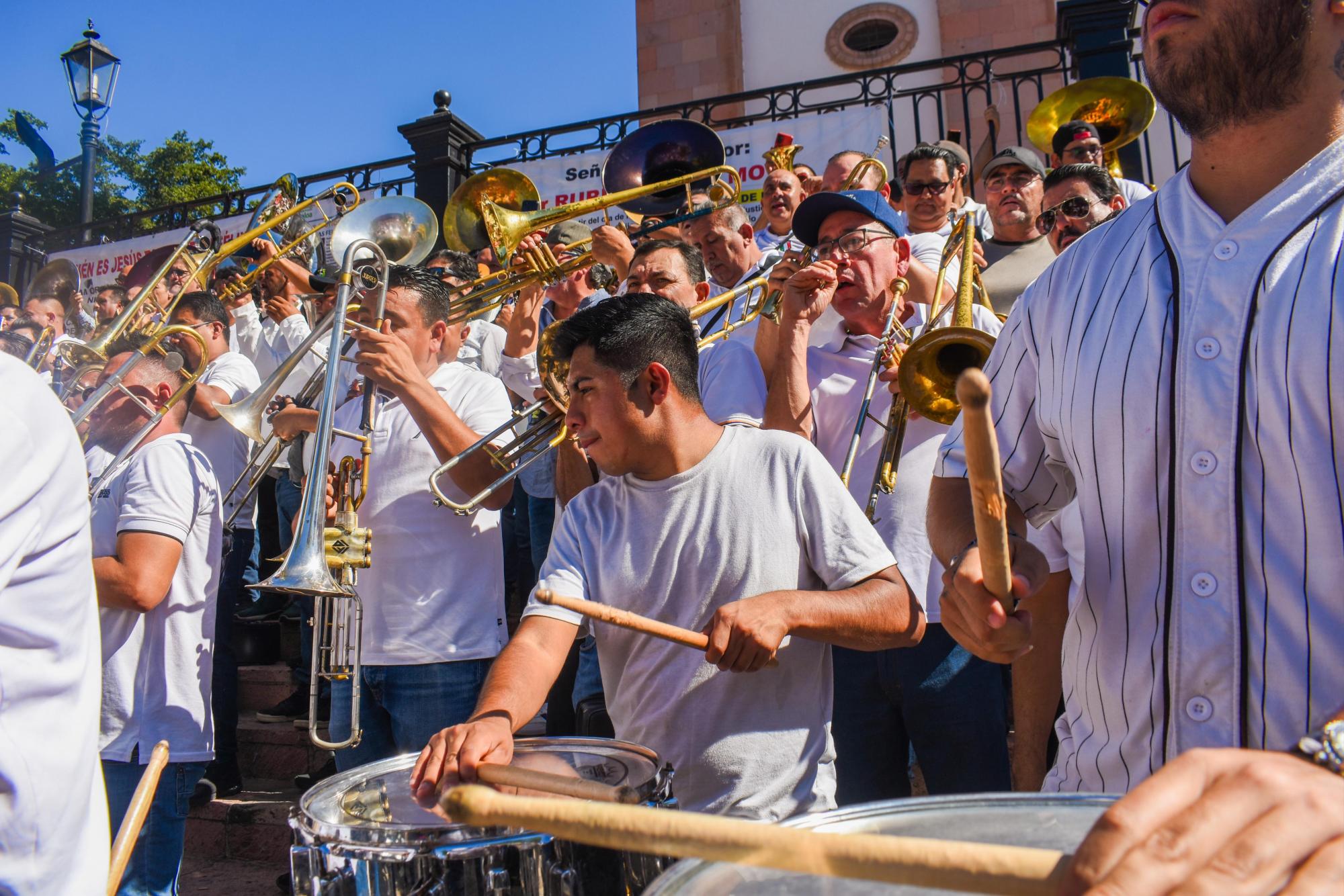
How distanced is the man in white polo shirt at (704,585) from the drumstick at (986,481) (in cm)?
94

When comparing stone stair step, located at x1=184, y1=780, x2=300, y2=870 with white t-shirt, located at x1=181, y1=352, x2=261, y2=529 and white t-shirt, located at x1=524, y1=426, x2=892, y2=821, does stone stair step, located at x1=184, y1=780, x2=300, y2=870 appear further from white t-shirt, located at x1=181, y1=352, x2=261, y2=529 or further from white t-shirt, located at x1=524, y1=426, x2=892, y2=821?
white t-shirt, located at x1=524, y1=426, x2=892, y2=821

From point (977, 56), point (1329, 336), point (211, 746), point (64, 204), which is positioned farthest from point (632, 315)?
point (64, 204)

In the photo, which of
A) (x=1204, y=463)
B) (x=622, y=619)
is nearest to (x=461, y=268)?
(x=622, y=619)

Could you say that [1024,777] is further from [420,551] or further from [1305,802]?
[1305,802]

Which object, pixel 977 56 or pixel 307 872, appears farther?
pixel 977 56

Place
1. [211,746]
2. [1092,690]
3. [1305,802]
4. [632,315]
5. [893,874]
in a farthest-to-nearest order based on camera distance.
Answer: [211,746], [632,315], [1092,690], [1305,802], [893,874]

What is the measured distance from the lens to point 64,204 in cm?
3250

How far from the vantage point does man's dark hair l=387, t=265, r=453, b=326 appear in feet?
13.9

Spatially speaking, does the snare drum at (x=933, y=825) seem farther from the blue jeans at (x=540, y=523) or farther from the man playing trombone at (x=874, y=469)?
the blue jeans at (x=540, y=523)

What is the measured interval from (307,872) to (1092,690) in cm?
136

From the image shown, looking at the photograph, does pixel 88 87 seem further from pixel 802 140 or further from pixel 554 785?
pixel 554 785

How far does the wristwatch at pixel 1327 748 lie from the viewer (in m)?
0.91

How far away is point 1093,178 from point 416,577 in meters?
3.33

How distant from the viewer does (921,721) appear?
2.97 metres
